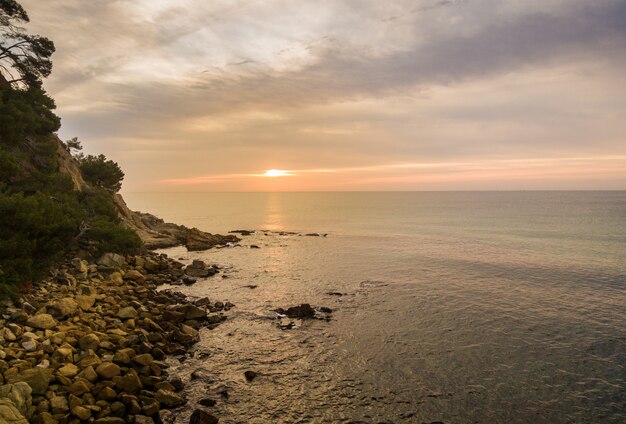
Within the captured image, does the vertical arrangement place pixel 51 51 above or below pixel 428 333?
above

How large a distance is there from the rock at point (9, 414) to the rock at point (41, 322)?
253 inches

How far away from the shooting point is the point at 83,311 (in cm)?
2033

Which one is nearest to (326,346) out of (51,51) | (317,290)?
(317,290)

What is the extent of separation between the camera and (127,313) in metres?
21.2

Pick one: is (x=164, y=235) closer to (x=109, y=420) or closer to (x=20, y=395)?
(x=20, y=395)

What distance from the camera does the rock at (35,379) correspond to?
40.9ft

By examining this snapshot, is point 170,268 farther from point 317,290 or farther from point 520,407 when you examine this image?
point 520,407

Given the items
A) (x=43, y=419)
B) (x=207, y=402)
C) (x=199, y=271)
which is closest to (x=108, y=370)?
(x=43, y=419)

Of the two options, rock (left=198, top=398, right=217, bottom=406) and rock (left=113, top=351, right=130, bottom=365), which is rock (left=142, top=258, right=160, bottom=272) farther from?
rock (left=198, top=398, right=217, bottom=406)

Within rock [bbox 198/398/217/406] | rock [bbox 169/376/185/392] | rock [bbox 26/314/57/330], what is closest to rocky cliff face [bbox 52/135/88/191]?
rock [bbox 26/314/57/330]

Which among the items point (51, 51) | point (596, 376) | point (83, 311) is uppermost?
point (51, 51)

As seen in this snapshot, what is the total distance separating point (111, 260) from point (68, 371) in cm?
1978

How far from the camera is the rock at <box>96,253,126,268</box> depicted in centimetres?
3089

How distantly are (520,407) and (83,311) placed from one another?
2245 cm
